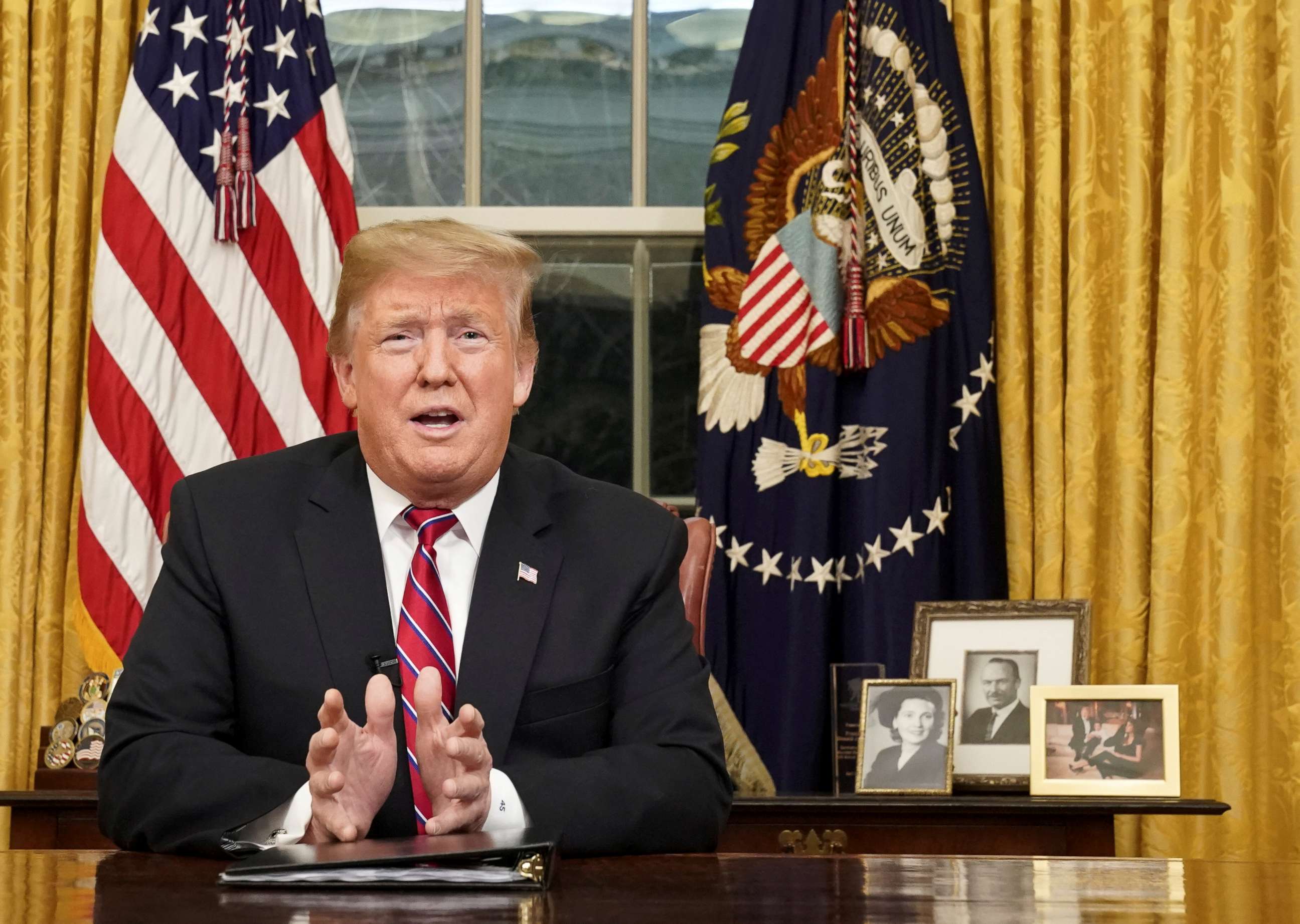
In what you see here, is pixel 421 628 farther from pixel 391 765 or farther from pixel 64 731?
pixel 64 731

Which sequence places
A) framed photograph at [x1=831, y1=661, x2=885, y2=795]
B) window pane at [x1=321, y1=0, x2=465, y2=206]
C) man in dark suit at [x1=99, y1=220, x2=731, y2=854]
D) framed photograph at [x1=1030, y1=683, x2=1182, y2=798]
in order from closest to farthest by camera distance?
man in dark suit at [x1=99, y1=220, x2=731, y2=854]
framed photograph at [x1=1030, y1=683, x2=1182, y2=798]
framed photograph at [x1=831, y1=661, x2=885, y2=795]
window pane at [x1=321, y1=0, x2=465, y2=206]

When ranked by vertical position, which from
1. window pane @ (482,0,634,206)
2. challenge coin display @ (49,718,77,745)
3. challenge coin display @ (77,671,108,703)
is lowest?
challenge coin display @ (49,718,77,745)

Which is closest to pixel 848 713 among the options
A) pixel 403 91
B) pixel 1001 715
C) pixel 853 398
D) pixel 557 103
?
pixel 1001 715

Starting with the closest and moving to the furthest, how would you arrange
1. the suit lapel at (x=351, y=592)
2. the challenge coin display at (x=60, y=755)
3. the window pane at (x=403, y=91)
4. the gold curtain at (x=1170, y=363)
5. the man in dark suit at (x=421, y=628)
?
the man in dark suit at (x=421, y=628), the suit lapel at (x=351, y=592), the challenge coin display at (x=60, y=755), the gold curtain at (x=1170, y=363), the window pane at (x=403, y=91)

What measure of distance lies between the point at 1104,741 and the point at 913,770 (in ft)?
1.16

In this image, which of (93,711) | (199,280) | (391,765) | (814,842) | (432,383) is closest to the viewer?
(391,765)

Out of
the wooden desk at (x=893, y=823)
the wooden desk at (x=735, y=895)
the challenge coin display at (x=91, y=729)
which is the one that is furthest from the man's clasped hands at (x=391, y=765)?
the challenge coin display at (x=91, y=729)

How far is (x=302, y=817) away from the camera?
→ 1.46 meters

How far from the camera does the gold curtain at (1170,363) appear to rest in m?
3.14

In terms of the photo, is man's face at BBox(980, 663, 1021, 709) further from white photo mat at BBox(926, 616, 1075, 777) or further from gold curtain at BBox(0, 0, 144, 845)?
gold curtain at BBox(0, 0, 144, 845)

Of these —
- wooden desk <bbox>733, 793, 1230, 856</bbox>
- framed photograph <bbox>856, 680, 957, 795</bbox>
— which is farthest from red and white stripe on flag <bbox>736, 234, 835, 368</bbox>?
wooden desk <bbox>733, 793, 1230, 856</bbox>

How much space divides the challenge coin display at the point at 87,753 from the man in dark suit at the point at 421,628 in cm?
119

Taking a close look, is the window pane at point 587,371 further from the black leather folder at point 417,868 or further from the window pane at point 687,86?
the black leather folder at point 417,868

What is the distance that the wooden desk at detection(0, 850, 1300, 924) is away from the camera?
1.03 meters
